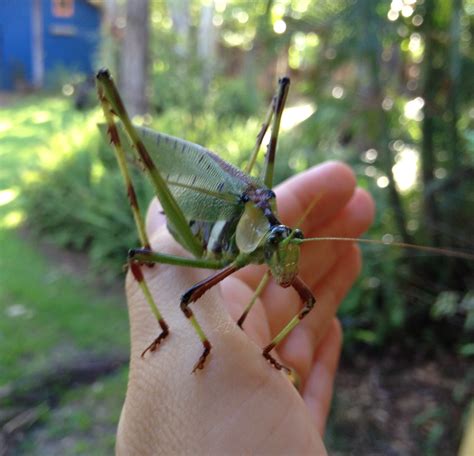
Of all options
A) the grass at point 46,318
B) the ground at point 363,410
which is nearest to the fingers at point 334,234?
the ground at point 363,410

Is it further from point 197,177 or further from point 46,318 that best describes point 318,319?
point 46,318

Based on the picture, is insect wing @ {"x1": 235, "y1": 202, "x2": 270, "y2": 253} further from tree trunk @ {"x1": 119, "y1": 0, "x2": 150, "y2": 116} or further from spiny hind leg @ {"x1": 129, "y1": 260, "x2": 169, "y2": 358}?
tree trunk @ {"x1": 119, "y1": 0, "x2": 150, "y2": 116}

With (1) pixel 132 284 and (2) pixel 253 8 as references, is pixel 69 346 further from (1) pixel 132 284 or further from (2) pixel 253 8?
(2) pixel 253 8

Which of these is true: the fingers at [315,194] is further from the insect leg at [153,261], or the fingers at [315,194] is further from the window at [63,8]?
the window at [63,8]

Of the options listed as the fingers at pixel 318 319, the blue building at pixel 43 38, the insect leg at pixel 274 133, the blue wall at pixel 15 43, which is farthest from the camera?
the blue building at pixel 43 38

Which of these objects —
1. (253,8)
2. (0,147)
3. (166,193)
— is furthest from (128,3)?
(166,193)

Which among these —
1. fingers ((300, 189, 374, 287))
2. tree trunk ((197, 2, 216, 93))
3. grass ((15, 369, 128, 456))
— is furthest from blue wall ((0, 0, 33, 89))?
fingers ((300, 189, 374, 287))
